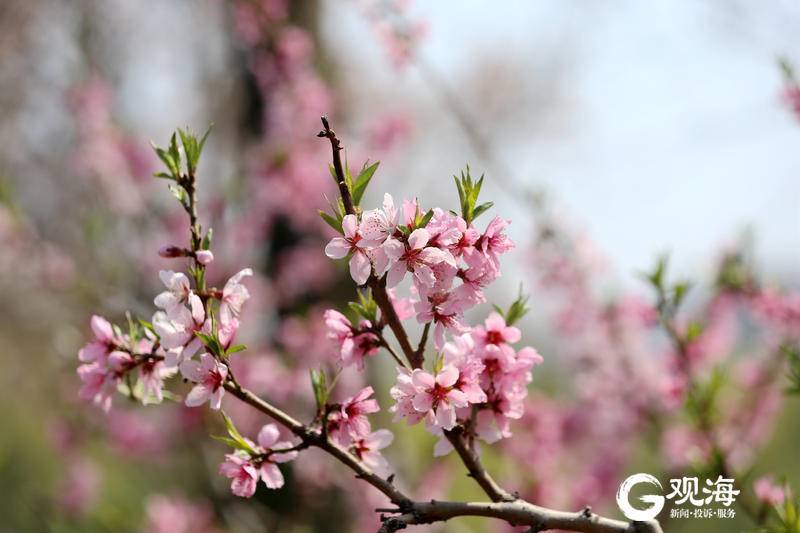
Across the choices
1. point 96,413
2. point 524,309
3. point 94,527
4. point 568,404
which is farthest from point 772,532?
point 94,527

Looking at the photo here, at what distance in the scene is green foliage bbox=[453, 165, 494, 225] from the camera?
1194mm

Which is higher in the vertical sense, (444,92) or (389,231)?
(444,92)

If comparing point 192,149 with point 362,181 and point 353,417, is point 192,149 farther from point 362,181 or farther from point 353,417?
point 353,417

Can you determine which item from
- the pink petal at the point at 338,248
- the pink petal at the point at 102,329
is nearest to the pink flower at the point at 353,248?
the pink petal at the point at 338,248

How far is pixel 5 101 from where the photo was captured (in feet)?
24.5

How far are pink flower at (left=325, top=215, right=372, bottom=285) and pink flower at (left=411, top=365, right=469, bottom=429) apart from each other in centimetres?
17

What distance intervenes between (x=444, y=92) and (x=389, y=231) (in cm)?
195

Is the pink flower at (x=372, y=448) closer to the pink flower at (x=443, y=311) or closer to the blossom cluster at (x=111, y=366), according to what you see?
the pink flower at (x=443, y=311)

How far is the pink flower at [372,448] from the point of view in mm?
1257

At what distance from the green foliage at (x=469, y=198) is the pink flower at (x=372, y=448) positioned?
1.26 feet

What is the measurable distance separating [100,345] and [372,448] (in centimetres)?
52

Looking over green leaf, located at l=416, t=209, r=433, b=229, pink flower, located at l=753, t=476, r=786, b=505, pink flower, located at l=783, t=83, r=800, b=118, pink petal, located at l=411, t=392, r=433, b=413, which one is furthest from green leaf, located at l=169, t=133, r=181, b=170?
pink flower, located at l=783, t=83, r=800, b=118

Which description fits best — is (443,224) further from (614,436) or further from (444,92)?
(614,436)

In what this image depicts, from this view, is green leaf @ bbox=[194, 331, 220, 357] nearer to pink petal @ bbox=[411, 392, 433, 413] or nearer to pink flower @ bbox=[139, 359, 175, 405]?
pink flower @ bbox=[139, 359, 175, 405]
